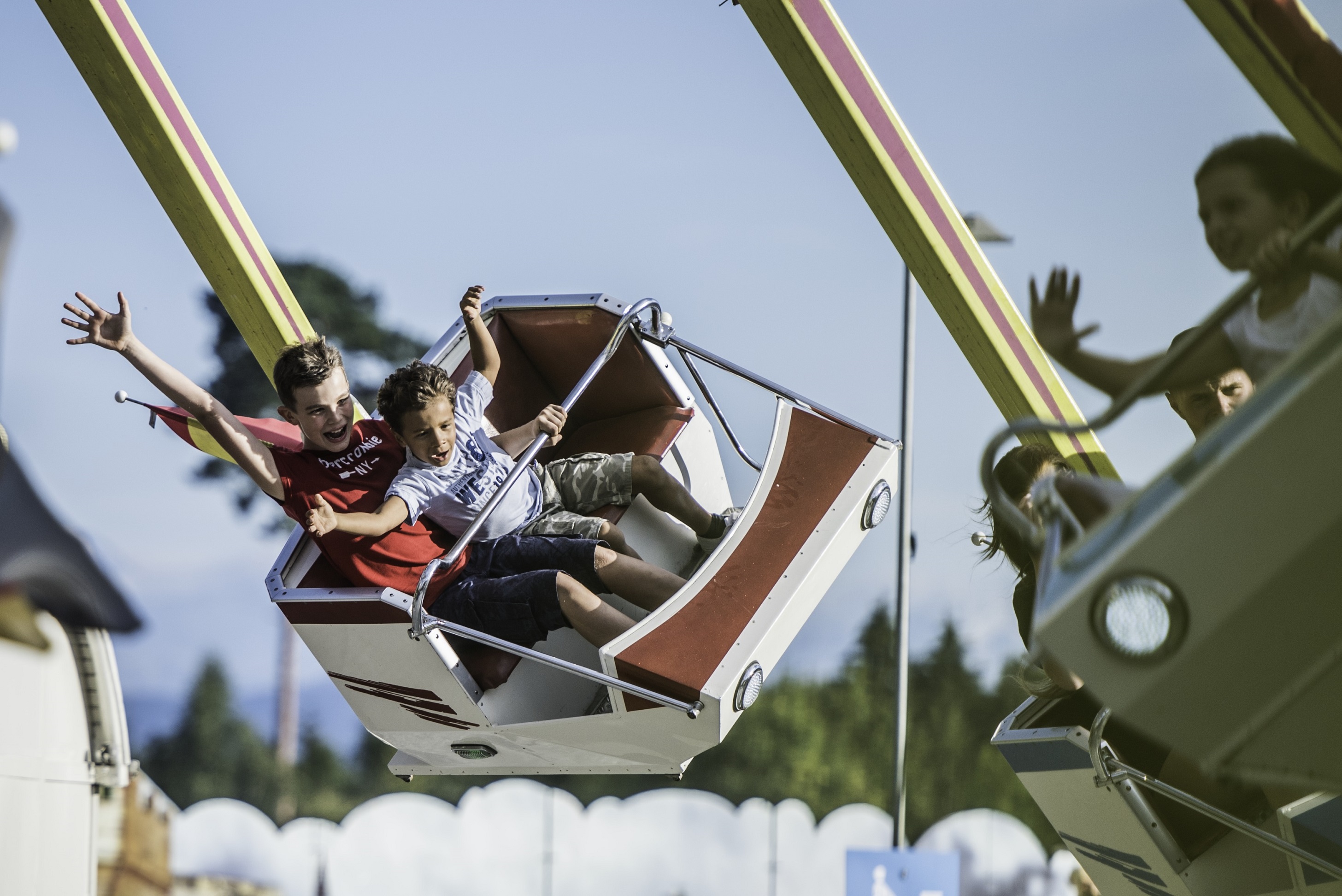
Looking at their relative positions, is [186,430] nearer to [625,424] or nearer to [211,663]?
[625,424]

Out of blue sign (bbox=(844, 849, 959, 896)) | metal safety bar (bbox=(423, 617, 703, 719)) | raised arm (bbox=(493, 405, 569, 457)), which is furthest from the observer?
blue sign (bbox=(844, 849, 959, 896))

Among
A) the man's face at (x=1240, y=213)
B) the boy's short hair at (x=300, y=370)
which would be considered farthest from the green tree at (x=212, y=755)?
the man's face at (x=1240, y=213)

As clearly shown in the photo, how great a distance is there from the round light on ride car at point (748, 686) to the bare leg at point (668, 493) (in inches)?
28.9

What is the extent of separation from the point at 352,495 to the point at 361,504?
33 mm

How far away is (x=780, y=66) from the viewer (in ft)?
14.3

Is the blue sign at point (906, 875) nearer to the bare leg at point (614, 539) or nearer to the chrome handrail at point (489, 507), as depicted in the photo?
the bare leg at point (614, 539)

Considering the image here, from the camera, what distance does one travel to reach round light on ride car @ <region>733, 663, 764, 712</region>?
115 inches


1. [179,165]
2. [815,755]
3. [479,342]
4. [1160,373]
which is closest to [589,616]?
[479,342]

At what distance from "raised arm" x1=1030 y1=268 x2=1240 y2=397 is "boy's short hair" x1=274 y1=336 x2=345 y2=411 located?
5.99 ft

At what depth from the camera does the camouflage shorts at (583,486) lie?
362cm

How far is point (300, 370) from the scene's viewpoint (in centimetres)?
313

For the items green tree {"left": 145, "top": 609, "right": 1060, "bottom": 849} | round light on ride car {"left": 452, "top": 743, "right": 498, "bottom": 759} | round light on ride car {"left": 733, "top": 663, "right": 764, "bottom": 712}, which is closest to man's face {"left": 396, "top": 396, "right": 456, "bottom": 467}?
round light on ride car {"left": 452, "top": 743, "right": 498, "bottom": 759}

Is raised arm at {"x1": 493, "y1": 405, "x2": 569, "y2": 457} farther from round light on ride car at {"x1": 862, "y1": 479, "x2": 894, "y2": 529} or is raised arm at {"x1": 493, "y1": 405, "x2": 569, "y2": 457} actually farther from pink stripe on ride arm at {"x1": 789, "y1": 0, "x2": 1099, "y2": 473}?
pink stripe on ride arm at {"x1": 789, "y1": 0, "x2": 1099, "y2": 473}

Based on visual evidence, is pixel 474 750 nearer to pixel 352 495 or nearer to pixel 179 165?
pixel 352 495
